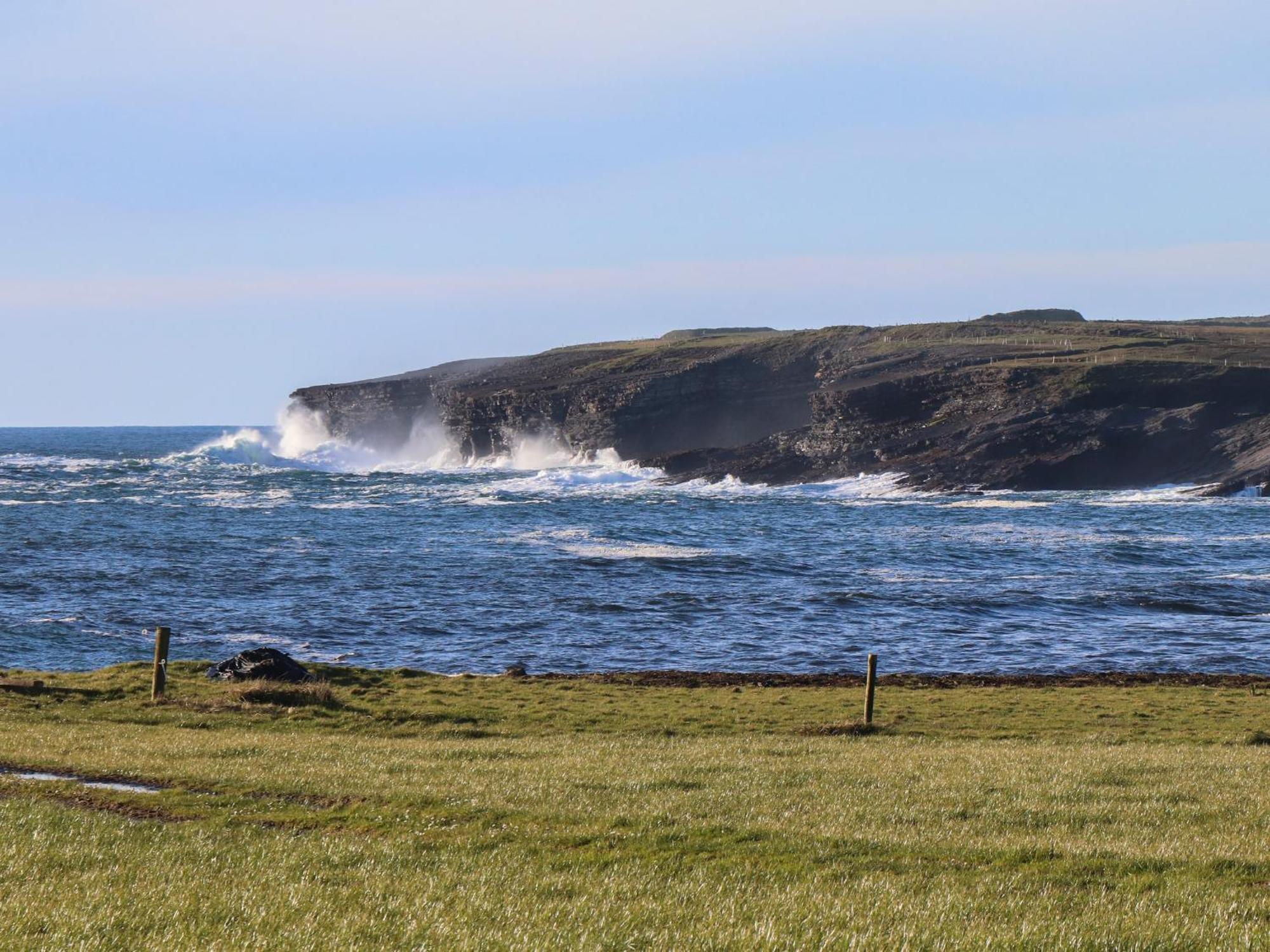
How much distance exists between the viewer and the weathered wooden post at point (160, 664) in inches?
1174

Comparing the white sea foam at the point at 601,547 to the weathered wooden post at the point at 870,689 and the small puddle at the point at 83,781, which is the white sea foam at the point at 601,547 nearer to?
the weathered wooden post at the point at 870,689

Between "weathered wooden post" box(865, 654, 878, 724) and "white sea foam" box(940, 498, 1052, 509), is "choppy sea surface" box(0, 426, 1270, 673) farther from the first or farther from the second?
"weathered wooden post" box(865, 654, 878, 724)

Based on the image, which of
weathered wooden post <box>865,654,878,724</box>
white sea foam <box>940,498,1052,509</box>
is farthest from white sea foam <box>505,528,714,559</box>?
weathered wooden post <box>865,654,878,724</box>

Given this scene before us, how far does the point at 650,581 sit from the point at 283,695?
3226 centimetres

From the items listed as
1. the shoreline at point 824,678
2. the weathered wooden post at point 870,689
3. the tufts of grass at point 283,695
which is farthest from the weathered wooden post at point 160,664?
the weathered wooden post at point 870,689

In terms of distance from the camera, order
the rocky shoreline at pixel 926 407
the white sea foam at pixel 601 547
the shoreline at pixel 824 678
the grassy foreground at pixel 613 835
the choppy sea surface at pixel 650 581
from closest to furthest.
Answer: the grassy foreground at pixel 613 835, the shoreline at pixel 824 678, the choppy sea surface at pixel 650 581, the white sea foam at pixel 601 547, the rocky shoreline at pixel 926 407

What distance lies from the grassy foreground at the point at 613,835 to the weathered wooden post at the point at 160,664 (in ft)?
2.71

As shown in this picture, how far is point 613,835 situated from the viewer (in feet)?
45.3

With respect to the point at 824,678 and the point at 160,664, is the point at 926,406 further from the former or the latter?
the point at 160,664

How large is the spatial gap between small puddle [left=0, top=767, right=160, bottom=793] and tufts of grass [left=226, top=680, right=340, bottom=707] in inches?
441

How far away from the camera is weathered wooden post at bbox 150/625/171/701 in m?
29.8

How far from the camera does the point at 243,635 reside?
44781mm

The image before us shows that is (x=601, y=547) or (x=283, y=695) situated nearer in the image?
(x=283, y=695)

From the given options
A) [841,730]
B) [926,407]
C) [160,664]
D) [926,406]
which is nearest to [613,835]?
[841,730]
